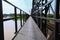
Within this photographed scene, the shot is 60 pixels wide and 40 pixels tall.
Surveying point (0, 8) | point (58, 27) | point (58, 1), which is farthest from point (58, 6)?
point (0, 8)

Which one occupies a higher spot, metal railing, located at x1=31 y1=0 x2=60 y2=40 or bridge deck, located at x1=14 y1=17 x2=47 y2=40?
metal railing, located at x1=31 y1=0 x2=60 y2=40

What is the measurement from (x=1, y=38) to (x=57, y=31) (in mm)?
555

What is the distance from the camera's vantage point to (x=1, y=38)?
3.65ft

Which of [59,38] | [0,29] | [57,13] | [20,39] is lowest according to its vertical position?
[20,39]

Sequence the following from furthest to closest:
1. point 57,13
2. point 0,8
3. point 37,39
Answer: point 37,39 < point 57,13 < point 0,8

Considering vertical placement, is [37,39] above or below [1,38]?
below

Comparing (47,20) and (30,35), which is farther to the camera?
(30,35)

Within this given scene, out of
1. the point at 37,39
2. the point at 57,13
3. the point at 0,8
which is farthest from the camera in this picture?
the point at 37,39

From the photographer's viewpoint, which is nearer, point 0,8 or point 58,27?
point 0,8

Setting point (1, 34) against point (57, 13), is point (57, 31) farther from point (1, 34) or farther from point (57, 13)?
point (1, 34)

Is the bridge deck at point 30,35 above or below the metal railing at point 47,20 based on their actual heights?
below

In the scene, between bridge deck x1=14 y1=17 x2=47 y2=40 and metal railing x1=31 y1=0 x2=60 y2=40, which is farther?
bridge deck x1=14 y1=17 x2=47 y2=40

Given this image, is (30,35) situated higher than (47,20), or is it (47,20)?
(47,20)

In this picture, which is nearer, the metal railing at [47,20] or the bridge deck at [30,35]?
the metal railing at [47,20]
